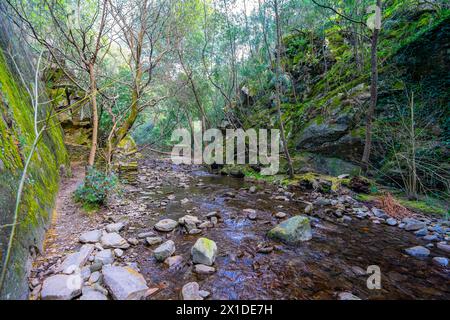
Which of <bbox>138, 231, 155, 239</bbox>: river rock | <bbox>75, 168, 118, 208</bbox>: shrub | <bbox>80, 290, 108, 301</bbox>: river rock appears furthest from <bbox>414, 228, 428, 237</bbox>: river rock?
<bbox>75, 168, 118, 208</bbox>: shrub

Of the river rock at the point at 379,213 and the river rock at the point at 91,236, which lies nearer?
the river rock at the point at 91,236

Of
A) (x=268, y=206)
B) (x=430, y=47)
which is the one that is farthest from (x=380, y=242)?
(x=430, y=47)

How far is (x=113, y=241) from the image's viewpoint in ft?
10.4

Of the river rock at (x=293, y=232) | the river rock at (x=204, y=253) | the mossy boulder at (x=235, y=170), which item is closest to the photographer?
the river rock at (x=204, y=253)

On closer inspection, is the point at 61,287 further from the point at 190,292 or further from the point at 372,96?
the point at 372,96

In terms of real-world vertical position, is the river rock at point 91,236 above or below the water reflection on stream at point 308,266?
above

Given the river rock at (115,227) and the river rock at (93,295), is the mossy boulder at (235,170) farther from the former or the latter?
the river rock at (93,295)

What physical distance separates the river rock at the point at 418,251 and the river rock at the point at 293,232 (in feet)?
4.64

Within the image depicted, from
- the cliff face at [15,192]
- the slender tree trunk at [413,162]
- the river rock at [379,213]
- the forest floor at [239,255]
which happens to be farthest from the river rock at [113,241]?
the slender tree trunk at [413,162]

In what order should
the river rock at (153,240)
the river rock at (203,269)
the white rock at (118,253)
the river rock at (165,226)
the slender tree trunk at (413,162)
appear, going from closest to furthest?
the river rock at (203,269), the white rock at (118,253), the river rock at (153,240), the river rock at (165,226), the slender tree trunk at (413,162)

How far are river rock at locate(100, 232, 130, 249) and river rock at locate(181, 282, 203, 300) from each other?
137 centimetres

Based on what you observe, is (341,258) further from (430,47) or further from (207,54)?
(207,54)

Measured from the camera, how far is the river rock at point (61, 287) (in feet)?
6.38


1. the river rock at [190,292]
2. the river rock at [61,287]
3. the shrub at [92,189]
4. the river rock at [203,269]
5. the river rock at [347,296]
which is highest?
the shrub at [92,189]
